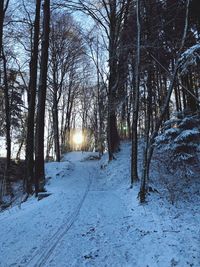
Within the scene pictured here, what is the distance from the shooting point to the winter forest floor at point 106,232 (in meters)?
5.07

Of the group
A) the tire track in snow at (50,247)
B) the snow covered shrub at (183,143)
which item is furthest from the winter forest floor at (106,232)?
the snow covered shrub at (183,143)

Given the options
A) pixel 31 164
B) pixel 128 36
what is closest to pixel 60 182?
pixel 31 164

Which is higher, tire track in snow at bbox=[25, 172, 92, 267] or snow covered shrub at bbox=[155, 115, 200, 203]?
snow covered shrub at bbox=[155, 115, 200, 203]

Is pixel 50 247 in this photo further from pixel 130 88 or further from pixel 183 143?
pixel 130 88

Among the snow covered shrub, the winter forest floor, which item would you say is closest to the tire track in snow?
the winter forest floor

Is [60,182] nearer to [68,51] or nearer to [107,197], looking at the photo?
[107,197]

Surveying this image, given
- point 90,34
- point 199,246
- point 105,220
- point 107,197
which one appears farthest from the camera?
point 90,34

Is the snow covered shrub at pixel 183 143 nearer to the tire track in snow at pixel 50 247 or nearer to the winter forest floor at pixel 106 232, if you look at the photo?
the winter forest floor at pixel 106 232

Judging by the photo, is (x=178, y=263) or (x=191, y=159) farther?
(x=191, y=159)

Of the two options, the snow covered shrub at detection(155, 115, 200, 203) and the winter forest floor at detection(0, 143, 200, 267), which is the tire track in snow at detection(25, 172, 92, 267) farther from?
the snow covered shrub at detection(155, 115, 200, 203)

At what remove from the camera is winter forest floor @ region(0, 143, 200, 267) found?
5.07 meters

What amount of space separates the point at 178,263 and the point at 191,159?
532 cm

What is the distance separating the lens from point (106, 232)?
21.5 ft

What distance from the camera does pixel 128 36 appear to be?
1497 centimetres
